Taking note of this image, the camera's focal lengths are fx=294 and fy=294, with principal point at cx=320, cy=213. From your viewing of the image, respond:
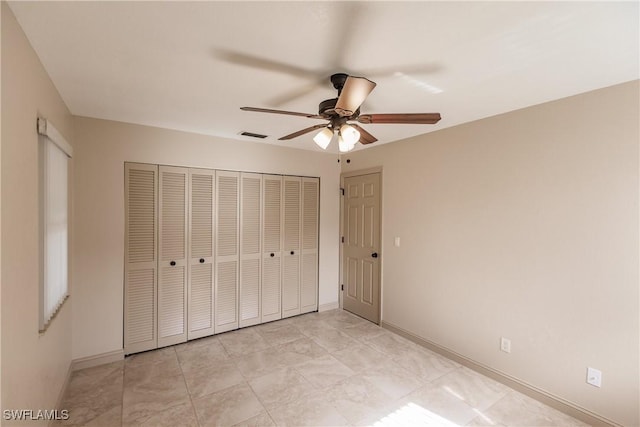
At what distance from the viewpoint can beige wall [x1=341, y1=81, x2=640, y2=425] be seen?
1.95 meters

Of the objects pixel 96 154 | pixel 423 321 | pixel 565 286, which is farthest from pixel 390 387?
pixel 96 154

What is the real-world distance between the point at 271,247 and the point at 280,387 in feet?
5.75

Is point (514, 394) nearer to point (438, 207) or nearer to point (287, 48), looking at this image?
point (438, 207)

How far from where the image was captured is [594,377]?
2049mm

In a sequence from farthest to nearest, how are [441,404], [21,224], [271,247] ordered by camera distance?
[271,247] < [441,404] < [21,224]

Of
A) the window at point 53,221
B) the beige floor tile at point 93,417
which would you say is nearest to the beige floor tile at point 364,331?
the beige floor tile at point 93,417

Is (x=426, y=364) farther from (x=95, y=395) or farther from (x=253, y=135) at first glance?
(x=253, y=135)

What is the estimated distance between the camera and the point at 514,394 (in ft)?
7.85

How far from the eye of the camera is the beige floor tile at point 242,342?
3.10 m

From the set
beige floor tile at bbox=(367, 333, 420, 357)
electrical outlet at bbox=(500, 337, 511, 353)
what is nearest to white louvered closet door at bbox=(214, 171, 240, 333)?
beige floor tile at bbox=(367, 333, 420, 357)

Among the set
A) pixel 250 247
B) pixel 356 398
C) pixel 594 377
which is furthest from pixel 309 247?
Answer: pixel 594 377

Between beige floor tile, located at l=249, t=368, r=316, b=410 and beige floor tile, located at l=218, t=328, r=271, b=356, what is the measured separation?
55 cm

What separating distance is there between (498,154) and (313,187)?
7.60 feet

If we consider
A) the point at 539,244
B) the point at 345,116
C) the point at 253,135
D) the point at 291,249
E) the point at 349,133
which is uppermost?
the point at 253,135
